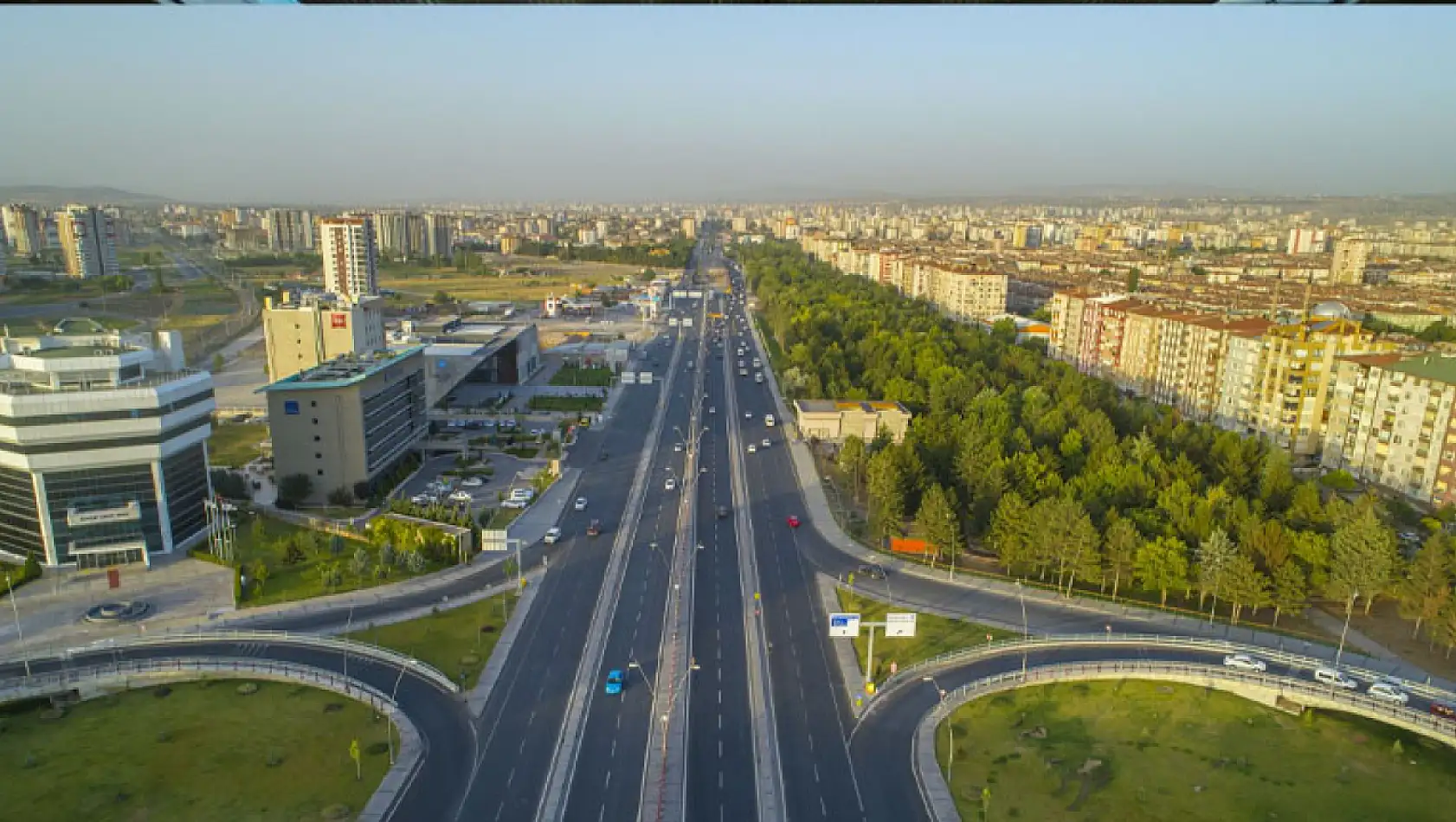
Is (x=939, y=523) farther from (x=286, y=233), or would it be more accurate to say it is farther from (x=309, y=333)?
(x=286, y=233)

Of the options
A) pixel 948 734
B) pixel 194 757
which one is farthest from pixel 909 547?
pixel 194 757

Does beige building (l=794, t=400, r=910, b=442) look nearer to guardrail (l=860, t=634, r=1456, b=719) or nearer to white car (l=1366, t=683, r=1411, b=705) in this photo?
guardrail (l=860, t=634, r=1456, b=719)

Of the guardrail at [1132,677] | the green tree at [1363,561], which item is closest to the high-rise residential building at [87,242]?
the guardrail at [1132,677]

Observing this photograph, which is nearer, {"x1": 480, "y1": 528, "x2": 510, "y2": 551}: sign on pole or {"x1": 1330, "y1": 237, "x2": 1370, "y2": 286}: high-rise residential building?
{"x1": 480, "y1": 528, "x2": 510, "y2": 551}: sign on pole

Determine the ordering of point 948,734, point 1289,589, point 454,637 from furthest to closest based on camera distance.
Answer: point 1289,589
point 454,637
point 948,734

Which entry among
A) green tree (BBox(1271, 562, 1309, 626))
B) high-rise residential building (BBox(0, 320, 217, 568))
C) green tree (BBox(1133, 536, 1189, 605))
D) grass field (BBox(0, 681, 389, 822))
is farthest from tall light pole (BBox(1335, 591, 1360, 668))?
high-rise residential building (BBox(0, 320, 217, 568))

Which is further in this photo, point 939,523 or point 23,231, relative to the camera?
point 23,231

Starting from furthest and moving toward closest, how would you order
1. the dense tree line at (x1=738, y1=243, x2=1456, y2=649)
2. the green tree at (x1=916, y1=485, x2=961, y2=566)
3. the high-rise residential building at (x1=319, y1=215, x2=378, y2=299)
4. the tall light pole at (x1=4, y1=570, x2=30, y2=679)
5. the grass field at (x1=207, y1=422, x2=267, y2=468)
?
1. the high-rise residential building at (x1=319, y1=215, x2=378, y2=299)
2. the grass field at (x1=207, y1=422, x2=267, y2=468)
3. the green tree at (x1=916, y1=485, x2=961, y2=566)
4. the dense tree line at (x1=738, y1=243, x2=1456, y2=649)
5. the tall light pole at (x1=4, y1=570, x2=30, y2=679)

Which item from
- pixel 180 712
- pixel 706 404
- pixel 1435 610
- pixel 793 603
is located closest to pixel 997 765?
pixel 793 603

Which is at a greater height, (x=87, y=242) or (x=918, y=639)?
(x=87, y=242)
